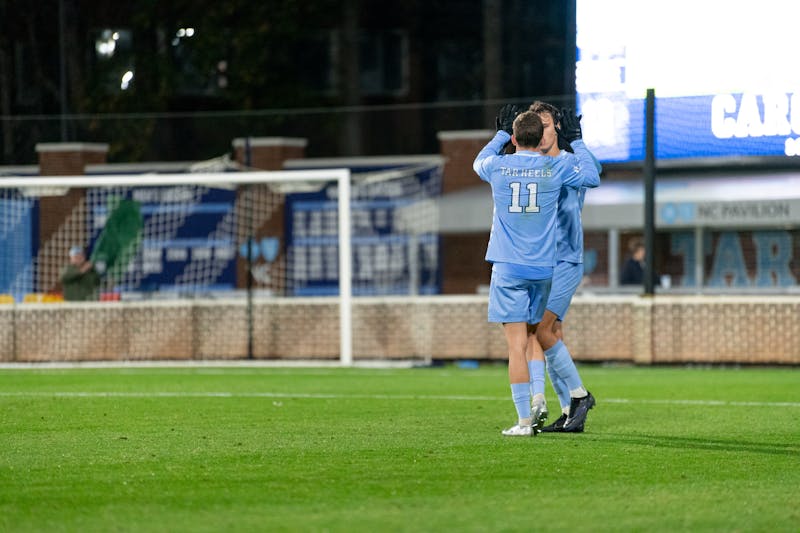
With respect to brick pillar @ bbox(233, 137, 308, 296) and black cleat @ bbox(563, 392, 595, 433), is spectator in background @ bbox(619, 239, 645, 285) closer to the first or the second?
brick pillar @ bbox(233, 137, 308, 296)

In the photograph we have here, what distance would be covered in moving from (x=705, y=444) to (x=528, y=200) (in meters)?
1.80

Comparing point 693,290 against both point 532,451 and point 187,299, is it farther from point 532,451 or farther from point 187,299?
point 532,451

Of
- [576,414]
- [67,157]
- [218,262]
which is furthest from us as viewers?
[218,262]

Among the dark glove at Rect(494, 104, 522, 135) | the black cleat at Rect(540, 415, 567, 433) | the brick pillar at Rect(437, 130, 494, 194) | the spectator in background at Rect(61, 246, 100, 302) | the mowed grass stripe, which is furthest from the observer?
the brick pillar at Rect(437, 130, 494, 194)

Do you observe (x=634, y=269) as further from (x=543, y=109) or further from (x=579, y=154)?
(x=579, y=154)

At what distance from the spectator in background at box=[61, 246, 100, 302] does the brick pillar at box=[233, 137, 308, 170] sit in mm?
6023

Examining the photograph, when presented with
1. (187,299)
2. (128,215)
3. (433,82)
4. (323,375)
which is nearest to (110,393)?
(323,375)

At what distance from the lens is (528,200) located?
385 inches

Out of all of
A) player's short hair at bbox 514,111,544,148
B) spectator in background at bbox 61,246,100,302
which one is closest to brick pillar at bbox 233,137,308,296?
spectator in background at bbox 61,246,100,302

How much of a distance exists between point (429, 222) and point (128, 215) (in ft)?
15.8

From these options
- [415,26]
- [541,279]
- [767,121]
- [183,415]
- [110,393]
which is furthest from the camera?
[415,26]

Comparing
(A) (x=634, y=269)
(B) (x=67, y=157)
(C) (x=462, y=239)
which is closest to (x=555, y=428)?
(A) (x=634, y=269)

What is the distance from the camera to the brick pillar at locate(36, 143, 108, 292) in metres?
24.1

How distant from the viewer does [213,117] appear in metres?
25.8
